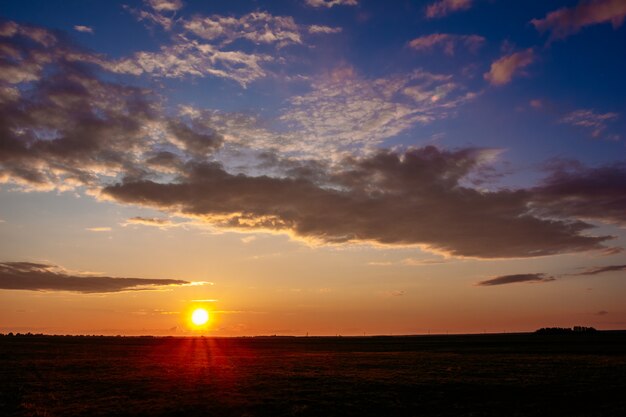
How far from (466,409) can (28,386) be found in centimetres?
3558

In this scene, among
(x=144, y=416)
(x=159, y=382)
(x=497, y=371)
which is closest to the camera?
(x=144, y=416)

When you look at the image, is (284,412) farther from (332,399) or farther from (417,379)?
(417,379)

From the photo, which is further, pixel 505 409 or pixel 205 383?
pixel 205 383

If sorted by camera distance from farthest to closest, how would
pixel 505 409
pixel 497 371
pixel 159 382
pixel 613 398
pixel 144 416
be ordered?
pixel 497 371, pixel 159 382, pixel 613 398, pixel 505 409, pixel 144 416

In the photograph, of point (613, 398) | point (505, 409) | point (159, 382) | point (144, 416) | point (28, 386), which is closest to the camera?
point (144, 416)

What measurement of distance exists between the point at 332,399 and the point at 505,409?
12148 millimetres

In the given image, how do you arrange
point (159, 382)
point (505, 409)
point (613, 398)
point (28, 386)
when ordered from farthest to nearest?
point (159, 382), point (28, 386), point (613, 398), point (505, 409)

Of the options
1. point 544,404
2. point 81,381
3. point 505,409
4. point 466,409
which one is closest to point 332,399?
point 466,409

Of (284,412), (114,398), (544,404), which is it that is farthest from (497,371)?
(114,398)

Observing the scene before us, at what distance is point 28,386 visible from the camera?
4066 cm

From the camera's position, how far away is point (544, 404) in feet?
111

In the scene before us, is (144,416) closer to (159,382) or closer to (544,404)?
(159,382)

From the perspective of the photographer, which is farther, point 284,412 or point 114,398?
point 114,398

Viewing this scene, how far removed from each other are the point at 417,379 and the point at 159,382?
24.3 metres
